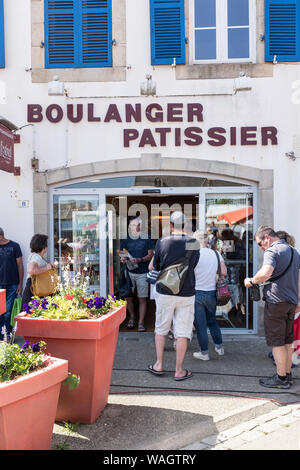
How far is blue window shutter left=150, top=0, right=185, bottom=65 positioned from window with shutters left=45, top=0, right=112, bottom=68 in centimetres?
70

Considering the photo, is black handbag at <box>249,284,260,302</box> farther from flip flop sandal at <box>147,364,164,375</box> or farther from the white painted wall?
the white painted wall

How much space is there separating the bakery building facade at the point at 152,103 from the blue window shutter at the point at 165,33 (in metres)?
0.02

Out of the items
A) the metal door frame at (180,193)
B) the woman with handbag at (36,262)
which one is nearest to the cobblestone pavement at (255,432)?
the woman with handbag at (36,262)

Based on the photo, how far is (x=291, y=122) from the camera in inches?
281

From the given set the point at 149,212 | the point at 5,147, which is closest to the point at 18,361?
the point at 5,147

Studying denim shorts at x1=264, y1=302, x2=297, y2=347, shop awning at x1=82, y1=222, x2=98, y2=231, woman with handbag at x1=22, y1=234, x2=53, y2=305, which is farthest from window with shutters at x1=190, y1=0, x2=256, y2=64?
denim shorts at x1=264, y1=302, x2=297, y2=347

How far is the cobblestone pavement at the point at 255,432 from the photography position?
12.1 ft

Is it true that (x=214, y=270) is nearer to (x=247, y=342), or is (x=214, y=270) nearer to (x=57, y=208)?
(x=247, y=342)

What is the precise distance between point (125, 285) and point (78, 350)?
3.93 metres

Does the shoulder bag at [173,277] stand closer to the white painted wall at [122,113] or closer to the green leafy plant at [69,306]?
the green leafy plant at [69,306]

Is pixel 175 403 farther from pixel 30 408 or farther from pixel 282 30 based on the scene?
pixel 282 30

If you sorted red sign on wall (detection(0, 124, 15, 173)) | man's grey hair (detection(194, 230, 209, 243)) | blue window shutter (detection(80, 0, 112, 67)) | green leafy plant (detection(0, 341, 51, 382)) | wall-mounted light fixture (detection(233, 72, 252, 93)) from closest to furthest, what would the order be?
green leafy plant (detection(0, 341, 51, 382))
red sign on wall (detection(0, 124, 15, 173))
man's grey hair (detection(194, 230, 209, 243))
wall-mounted light fixture (detection(233, 72, 252, 93))
blue window shutter (detection(80, 0, 112, 67))

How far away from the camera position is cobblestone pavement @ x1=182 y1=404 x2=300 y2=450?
145 inches

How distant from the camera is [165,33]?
7195 millimetres
